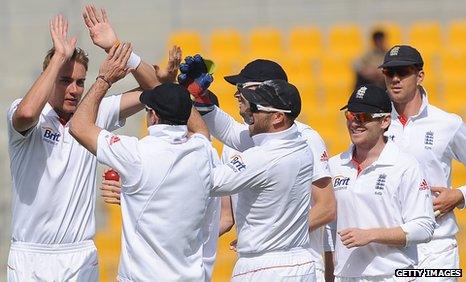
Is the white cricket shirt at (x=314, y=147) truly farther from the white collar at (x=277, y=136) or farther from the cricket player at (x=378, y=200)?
the white collar at (x=277, y=136)

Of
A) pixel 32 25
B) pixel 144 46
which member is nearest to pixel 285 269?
pixel 144 46

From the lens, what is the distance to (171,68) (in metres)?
6.20

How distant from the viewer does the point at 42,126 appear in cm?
605

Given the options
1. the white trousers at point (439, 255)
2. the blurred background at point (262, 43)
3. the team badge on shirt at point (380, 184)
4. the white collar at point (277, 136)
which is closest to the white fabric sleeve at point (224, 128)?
the white collar at point (277, 136)

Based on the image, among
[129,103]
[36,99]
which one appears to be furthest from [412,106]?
[36,99]

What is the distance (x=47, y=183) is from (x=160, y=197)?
3.09 ft

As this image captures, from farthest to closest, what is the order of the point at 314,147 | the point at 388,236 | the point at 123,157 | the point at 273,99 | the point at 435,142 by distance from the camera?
the point at 435,142 → the point at 314,147 → the point at 388,236 → the point at 273,99 → the point at 123,157

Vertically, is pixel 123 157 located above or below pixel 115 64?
below

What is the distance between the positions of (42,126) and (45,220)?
531 mm

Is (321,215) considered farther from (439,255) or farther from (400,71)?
(400,71)

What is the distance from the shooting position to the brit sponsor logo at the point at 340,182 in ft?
20.2

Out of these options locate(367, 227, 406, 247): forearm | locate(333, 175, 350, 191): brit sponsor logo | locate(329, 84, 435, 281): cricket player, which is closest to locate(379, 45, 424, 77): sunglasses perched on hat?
locate(329, 84, 435, 281): cricket player

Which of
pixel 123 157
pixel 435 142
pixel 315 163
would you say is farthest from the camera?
pixel 435 142

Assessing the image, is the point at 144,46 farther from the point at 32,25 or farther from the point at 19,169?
the point at 19,169
